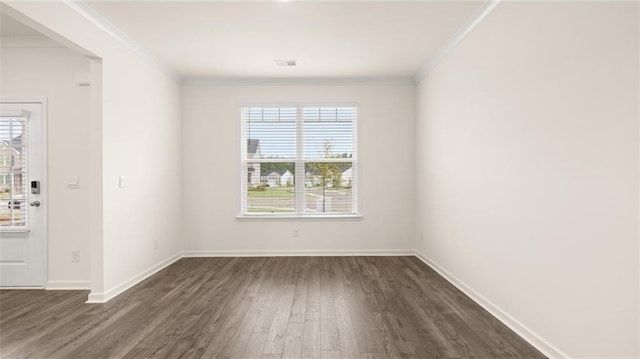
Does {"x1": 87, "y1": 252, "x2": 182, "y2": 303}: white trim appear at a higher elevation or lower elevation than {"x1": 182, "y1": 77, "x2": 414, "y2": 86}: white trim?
lower

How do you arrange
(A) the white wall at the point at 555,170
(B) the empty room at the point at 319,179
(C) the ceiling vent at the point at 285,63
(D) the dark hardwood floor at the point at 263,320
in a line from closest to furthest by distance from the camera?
(A) the white wall at the point at 555,170, (B) the empty room at the point at 319,179, (D) the dark hardwood floor at the point at 263,320, (C) the ceiling vent at the point at 285,63

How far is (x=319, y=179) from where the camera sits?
18.6 ft

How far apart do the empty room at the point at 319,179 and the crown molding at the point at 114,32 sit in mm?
21

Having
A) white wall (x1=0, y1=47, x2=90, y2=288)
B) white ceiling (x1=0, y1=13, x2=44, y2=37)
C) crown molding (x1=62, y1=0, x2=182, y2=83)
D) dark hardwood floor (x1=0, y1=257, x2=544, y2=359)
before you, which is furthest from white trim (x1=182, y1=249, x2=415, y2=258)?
white ceiling (x1=0, y1=13, x2=44, y2=37)

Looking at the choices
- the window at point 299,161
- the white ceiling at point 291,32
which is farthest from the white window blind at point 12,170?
the window at point 299,161

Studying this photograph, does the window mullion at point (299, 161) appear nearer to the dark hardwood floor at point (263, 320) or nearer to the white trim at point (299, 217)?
the white trim at point (299, 217)

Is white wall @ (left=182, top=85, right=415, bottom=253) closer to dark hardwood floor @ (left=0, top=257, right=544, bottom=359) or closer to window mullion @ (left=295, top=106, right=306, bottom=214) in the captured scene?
window mullion @ (left=295, top=106, right=306, bottom=214)

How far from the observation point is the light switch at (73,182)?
3.92 meters

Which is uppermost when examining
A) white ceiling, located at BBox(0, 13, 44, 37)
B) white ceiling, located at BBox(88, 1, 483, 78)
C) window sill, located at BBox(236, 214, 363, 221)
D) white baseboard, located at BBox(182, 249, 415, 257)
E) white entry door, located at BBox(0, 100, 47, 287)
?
white ceiling, located at BBox(0, 13, 44, 37)

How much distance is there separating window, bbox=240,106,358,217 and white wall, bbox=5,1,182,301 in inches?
45.0

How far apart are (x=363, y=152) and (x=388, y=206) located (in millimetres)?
924

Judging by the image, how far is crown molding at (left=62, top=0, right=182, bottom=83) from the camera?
3.16 m

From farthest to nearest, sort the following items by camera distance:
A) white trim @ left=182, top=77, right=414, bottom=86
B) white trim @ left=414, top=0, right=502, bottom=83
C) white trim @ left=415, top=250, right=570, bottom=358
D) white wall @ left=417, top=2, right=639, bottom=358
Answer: white trim @ left=182, top=77, right=414, bottom=86 < white trim @ left=414, top=0, right=502, bottom=83 < white trim @ left=415, top=250, right=570, bottom=358 < white wall @ left=417, top=2, right=639, bottom=358

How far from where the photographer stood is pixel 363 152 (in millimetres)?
5566
